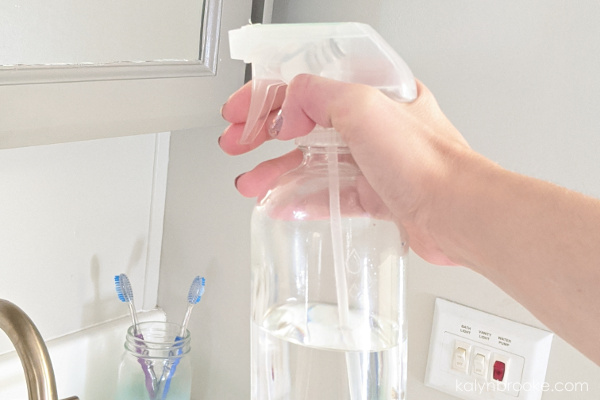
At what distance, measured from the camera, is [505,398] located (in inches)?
32.4

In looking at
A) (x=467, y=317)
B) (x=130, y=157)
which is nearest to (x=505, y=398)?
(x=467, y=317)

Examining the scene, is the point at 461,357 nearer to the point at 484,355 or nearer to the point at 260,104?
the point at 484,355

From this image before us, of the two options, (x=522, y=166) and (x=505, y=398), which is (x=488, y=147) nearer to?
(x=522, y=166)

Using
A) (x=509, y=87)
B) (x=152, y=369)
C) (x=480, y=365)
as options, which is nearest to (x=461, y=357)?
(x=480, y=365)

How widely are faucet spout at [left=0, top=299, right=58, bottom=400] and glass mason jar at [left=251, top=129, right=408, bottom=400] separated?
32cm

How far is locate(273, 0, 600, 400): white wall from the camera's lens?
74cm

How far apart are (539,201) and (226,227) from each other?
68 centimetres

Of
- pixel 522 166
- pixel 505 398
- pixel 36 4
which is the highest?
pixel 36 4

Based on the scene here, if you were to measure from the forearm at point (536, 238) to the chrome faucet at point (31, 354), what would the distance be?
0.52 meters

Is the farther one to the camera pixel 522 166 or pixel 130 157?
pixel 130 157

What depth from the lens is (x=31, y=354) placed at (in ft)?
2.58

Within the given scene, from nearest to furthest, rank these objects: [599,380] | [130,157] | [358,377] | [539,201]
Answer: [539,201]
[358,377]
[599,380]
[130,157]

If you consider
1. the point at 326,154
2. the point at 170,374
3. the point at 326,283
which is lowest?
the point at 170,374

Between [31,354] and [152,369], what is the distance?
0.25 m
